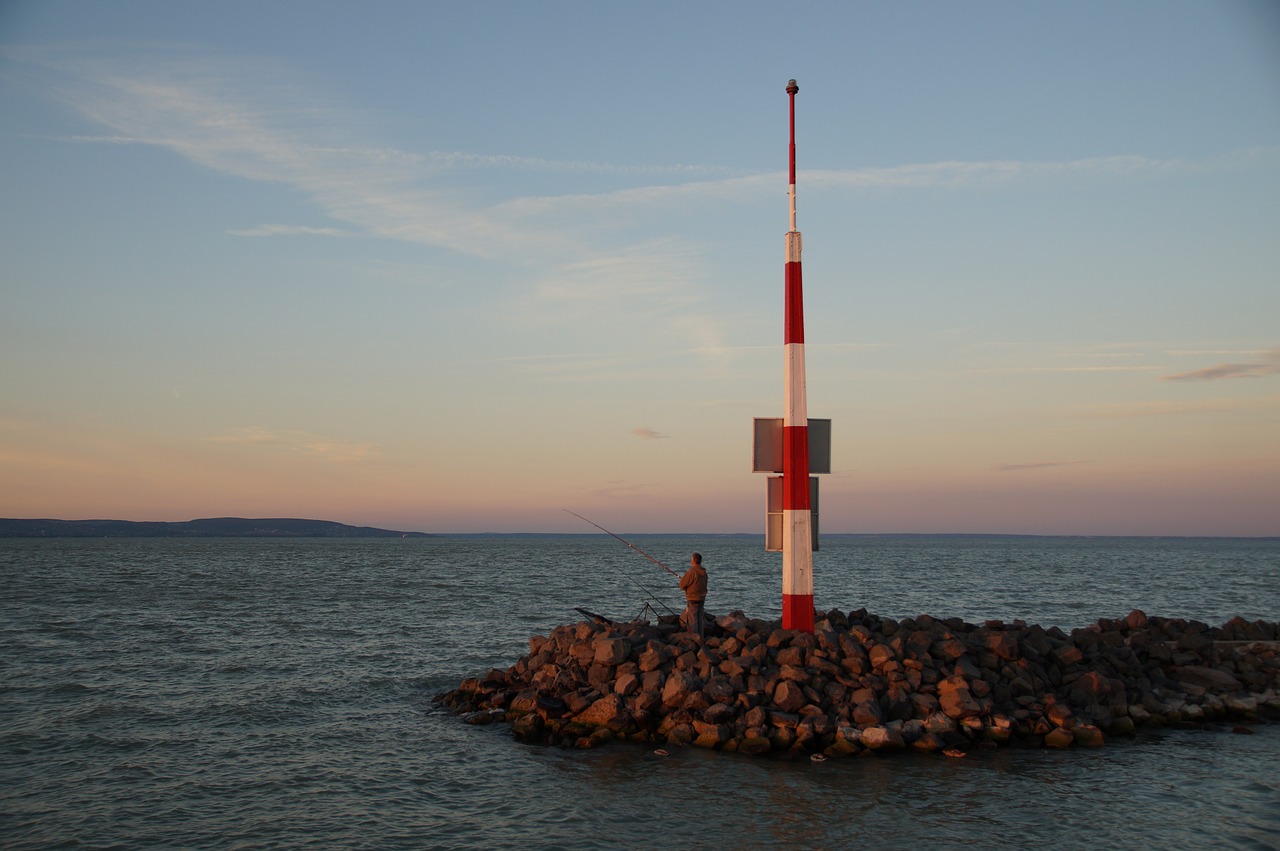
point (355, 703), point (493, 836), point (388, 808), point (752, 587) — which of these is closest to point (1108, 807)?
point (493, 836)

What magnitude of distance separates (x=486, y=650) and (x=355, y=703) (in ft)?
22.1

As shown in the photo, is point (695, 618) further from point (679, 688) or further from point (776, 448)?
point (776, 448)

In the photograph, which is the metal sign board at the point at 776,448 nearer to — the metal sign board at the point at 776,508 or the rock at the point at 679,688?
the metal sign board at the point at 776,508

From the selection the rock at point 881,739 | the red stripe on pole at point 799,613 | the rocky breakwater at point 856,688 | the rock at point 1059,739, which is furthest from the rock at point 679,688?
the rock at point 1059,739

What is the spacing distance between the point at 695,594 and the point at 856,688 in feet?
11.3

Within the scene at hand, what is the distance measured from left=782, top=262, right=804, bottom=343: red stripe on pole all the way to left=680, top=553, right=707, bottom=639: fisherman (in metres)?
4.23

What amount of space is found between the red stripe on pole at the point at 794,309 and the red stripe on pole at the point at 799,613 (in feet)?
14.2

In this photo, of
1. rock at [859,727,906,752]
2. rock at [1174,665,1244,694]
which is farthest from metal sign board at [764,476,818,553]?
rock at [1174,665,1244,694]

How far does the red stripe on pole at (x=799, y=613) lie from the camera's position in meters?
16.1

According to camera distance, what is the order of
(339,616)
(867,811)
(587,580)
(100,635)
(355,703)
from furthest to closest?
(587,580) → (339,616) → (100,635) → (355,703) → (867,811)

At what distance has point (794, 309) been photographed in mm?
15523

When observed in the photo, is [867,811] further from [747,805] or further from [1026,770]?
[1026,770]

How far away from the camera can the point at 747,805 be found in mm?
11438

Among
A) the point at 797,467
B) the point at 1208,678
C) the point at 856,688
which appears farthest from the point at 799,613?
the point at 1208,678
